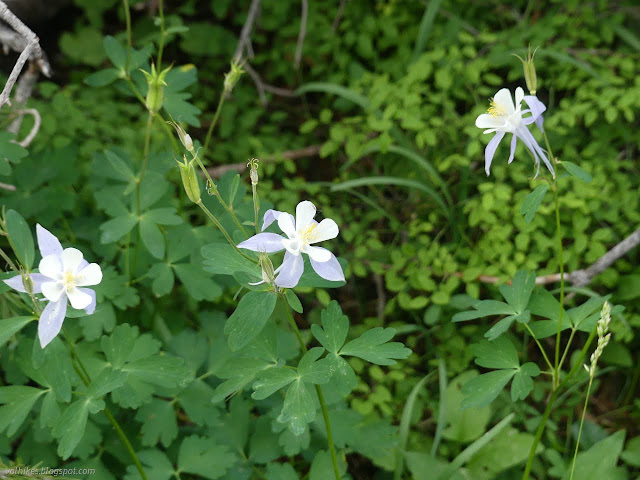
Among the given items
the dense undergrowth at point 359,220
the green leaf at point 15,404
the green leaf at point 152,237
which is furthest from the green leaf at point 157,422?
the green leaf at point 152,237

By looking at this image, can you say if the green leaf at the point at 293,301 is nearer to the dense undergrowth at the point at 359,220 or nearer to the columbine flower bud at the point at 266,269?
the columbine flower bud at the point at 266,269

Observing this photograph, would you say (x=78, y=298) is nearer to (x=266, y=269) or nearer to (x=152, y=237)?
(x=266, y=269)

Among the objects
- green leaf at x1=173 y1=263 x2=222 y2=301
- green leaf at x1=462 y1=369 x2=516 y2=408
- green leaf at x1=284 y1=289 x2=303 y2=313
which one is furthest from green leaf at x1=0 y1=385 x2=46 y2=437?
green leaf at x1=462 y1=369 x2=516 y2=408

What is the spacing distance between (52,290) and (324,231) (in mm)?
568

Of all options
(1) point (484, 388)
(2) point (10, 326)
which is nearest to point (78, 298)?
(2) point (10, 326)

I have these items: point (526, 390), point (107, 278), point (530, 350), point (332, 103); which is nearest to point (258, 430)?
point (107, 278)

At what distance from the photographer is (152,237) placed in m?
2.00

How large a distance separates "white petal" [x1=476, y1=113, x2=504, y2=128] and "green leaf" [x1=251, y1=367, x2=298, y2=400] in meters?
0.74

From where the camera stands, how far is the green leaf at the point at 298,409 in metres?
1.35

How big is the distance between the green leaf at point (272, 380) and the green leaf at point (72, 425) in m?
0.42

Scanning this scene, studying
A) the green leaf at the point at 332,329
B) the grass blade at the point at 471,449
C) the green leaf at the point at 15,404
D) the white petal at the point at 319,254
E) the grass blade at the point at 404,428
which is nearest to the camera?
the white petal at the point at 319,254

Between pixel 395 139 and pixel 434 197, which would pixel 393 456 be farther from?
pixel 395 139

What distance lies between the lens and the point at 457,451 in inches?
86.8

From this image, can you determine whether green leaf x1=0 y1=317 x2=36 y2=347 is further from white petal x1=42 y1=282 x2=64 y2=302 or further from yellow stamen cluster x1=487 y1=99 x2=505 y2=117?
yellow stamen cluster x1=487 y1=99 x2=505 y2=117
